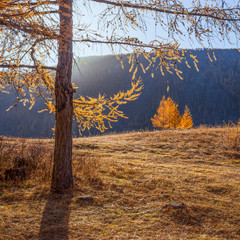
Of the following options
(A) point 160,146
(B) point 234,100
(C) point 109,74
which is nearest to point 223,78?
(B) point 234,100

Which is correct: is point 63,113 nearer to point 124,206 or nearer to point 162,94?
point 124,206

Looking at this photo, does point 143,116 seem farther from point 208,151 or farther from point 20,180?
point 20,180

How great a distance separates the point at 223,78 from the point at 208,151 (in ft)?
449

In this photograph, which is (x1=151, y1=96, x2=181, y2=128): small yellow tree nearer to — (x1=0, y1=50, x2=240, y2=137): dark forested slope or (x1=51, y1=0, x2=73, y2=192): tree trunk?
(x1=51, y1=0, x2=73, y2=192): tree trunk

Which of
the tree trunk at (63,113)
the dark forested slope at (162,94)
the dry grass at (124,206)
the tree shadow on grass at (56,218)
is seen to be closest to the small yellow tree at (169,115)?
the dry grass at (124,206)

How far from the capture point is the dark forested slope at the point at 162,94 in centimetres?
11412

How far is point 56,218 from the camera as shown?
386cm

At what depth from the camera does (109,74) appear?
15838cm

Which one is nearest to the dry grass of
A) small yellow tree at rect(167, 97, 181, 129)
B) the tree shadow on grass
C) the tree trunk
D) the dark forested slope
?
the tree shadow on grass

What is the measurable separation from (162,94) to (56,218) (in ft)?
420

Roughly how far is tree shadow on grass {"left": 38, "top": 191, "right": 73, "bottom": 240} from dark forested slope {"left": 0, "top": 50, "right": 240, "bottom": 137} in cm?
9997

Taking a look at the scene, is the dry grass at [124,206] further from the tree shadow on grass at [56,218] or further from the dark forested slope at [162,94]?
the dark forested slope at [162,94]

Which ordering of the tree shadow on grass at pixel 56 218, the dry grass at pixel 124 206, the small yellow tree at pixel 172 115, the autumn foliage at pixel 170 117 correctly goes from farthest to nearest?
the autumn foliage at pixel 170 117, the small yellow tree at pixel 172 115, the dry grass at pixel 124 206, the tree shadow on grass at pixel 56 218

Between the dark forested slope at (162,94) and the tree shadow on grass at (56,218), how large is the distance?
100.0m
